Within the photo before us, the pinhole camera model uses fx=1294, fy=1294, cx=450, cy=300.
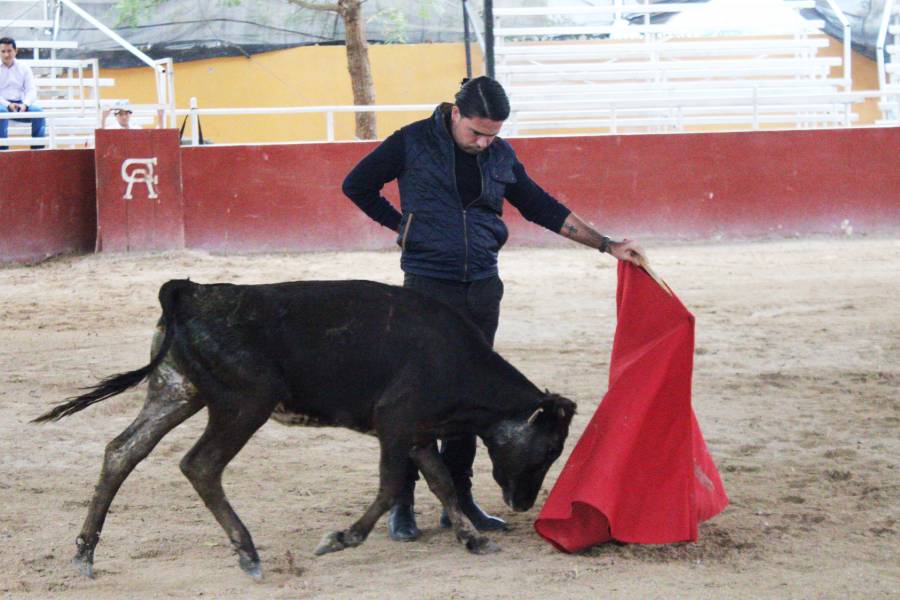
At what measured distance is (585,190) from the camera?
13594 millimetres

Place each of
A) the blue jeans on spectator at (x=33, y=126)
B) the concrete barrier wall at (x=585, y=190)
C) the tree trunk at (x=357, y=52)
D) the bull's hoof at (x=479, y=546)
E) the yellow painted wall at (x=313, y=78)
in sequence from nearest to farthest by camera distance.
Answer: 1. the bull's hoof at (x=479, y=546)
2. the concrete barrier wall at (x=585, y=190)
3. the blue jeans on spectator at (x=33, y=126)
4. the tree trunk at (x=357, y=52)
5. the yellow painted wall at (x=313, y=78)

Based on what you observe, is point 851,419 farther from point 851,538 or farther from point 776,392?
point 851,538

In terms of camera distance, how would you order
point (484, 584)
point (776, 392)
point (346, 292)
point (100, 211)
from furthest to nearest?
1. point (100, 211)
2. point (776, 392)
3. point (346, 292)
4. point (484, 584)

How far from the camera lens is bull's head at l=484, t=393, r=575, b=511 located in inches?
172

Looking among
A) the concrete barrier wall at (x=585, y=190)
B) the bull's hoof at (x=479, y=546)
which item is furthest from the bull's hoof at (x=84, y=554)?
the concrete barrier wall at (x=585, y=190)

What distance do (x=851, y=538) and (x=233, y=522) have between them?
2.06 meters

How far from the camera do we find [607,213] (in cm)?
1369

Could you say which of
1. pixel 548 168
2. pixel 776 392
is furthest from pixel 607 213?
pixel 776 392

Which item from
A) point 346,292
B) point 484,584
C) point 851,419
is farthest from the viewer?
point 851,419

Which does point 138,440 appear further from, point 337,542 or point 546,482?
point 546,482

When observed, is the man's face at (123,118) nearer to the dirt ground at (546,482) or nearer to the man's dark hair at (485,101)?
the dirt ground at (546,482)

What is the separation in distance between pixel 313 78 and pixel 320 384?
1754 cm

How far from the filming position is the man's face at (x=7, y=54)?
13047mm

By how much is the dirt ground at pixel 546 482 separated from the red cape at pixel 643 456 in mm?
86
